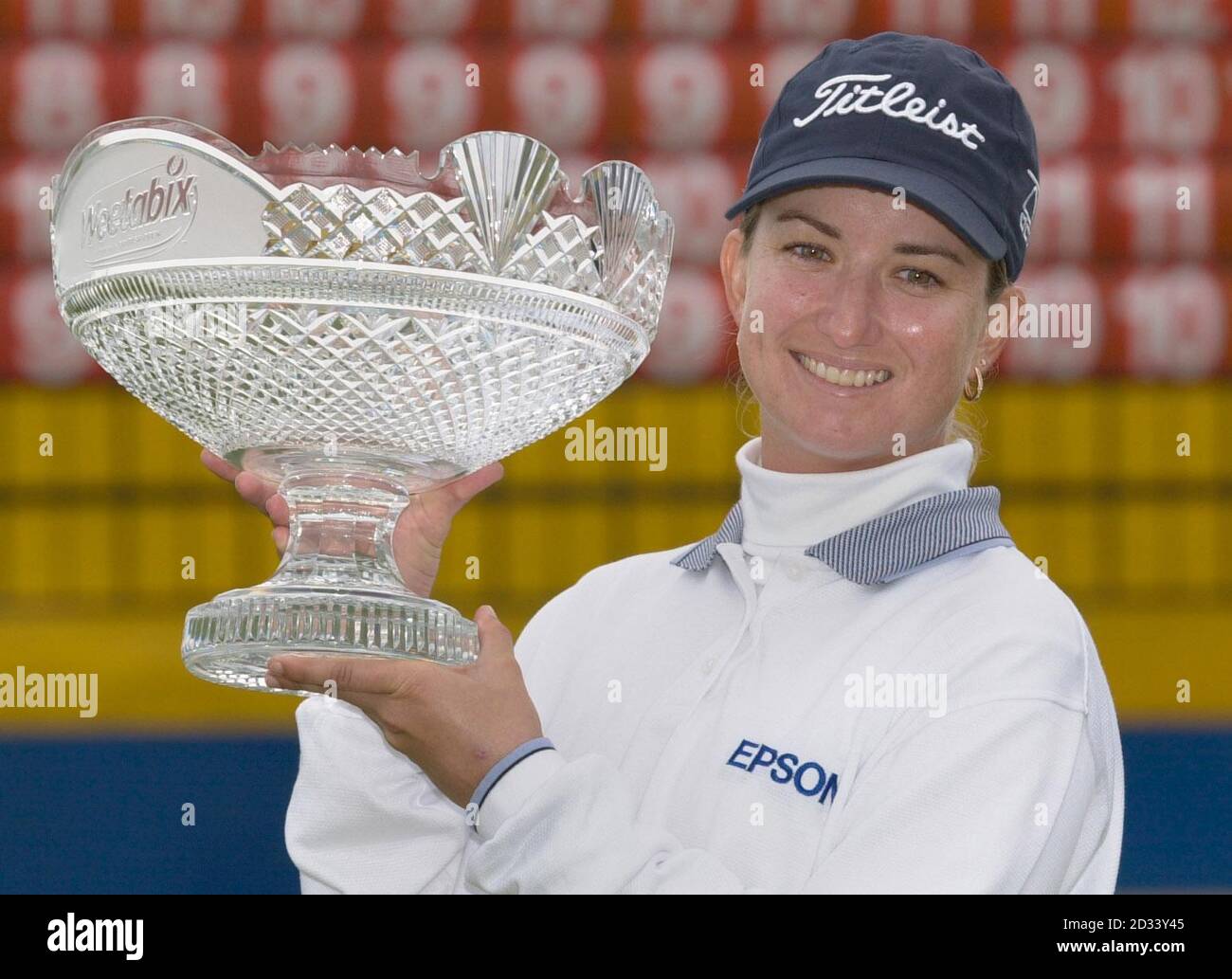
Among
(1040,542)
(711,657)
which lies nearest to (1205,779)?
(1040,542)

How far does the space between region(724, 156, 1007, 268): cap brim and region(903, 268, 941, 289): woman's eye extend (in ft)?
0.11

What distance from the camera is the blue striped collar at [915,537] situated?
0.83 metres

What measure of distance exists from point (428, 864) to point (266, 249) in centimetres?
36

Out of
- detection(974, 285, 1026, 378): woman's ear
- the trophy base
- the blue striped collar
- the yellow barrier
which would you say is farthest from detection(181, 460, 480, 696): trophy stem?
the yellow barrier

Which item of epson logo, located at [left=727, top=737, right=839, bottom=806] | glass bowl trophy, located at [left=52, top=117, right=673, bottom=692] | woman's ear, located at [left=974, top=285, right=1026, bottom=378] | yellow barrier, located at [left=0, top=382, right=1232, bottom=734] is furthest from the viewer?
yellow barrier, located at [left=0, top=382, right=1232, bottom=734]

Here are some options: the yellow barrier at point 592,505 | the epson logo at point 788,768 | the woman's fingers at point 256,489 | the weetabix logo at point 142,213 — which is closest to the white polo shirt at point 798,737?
the epson logo at point 788,768

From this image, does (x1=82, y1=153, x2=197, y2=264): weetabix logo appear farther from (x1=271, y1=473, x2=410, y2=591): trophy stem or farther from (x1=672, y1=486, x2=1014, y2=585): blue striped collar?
(x1=672, y1=486, x2=1014, y2=585): blue striped collar

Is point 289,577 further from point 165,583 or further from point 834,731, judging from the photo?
point 165,583

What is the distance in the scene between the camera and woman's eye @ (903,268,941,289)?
851 mm

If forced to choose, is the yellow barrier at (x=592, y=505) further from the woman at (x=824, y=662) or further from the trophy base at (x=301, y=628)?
the trophy base at (x=301, y=628)

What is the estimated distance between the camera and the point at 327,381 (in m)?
0.66

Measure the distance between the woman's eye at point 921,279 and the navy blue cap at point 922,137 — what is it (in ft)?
0.12

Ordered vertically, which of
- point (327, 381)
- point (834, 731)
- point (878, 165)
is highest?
point (878, 165)

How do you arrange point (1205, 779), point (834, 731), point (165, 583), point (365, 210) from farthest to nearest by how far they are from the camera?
point (165, 583) < point (1205, 779) < point (834, 731) < point (365, 210)
